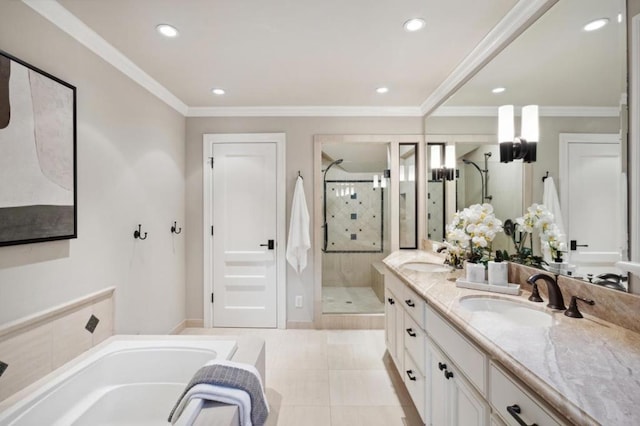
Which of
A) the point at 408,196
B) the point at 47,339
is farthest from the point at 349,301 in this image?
the point at 47,339

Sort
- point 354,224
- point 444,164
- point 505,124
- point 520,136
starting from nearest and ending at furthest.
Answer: point 520,136, point 505,124, point 444,164, point 354,224

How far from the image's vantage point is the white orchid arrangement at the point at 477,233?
184 centimetres

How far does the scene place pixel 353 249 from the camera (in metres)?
3.86

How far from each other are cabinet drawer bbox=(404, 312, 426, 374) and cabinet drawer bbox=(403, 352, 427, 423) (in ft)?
0.16

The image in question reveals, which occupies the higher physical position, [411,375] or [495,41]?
[495,41]

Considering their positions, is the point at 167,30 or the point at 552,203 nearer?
the point at 552,203

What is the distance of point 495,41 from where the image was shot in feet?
6.31

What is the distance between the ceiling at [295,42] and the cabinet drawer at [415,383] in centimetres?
211

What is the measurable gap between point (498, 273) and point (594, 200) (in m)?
0.57

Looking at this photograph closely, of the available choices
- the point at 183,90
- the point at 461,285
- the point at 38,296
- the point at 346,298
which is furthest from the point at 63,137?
the point at 346,298

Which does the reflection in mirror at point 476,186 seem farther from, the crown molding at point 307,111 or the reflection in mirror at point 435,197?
the crown molding at point 307,111

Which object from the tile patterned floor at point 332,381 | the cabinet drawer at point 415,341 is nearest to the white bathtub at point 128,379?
the tile patterned floor at point 332,381

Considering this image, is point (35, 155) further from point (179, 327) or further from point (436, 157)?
point (436, 157)

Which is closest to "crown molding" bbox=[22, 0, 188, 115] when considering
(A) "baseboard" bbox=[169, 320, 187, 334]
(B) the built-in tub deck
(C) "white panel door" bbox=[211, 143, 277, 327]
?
(C) "white panel door" bbox=[211, 143, 277, 327]
